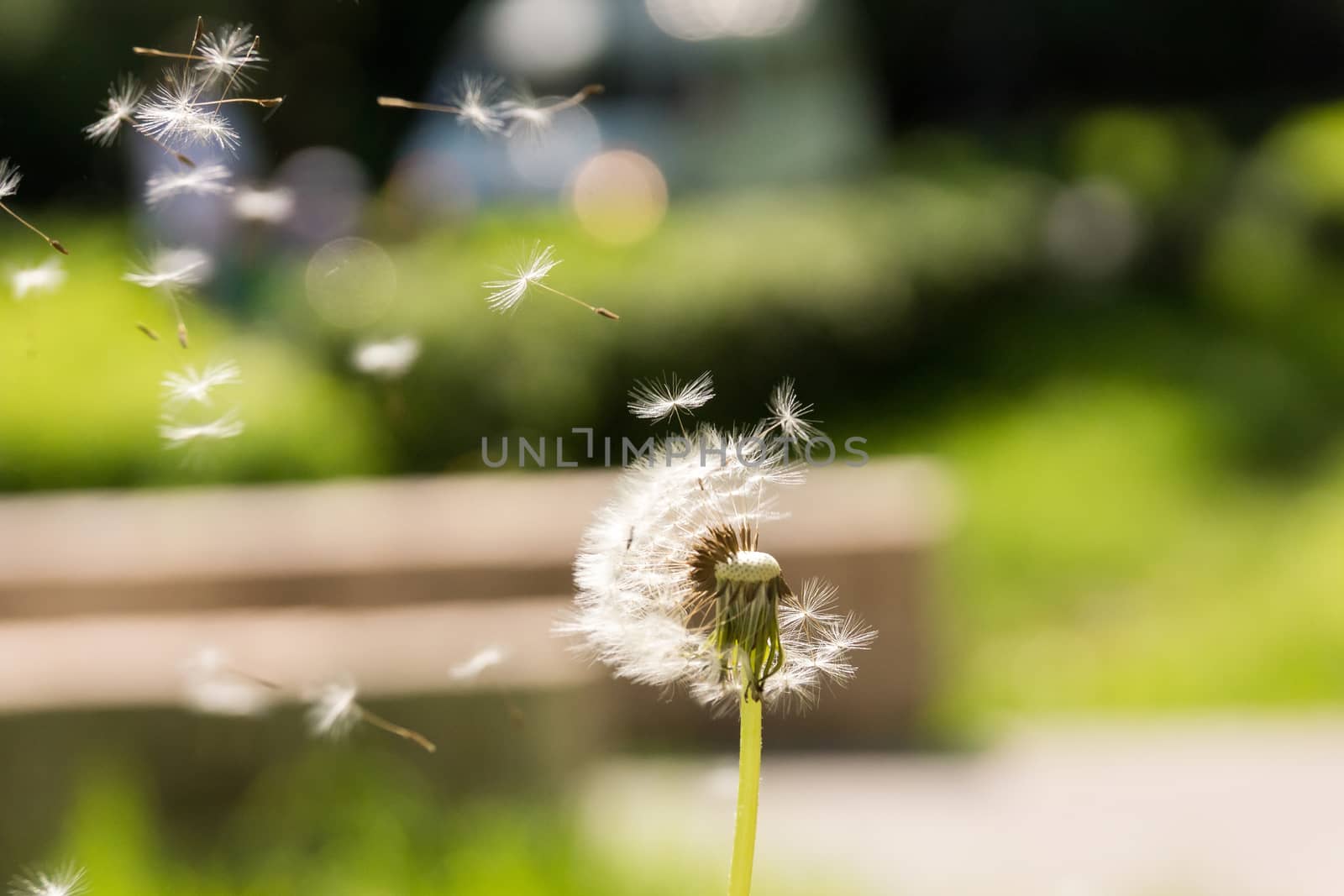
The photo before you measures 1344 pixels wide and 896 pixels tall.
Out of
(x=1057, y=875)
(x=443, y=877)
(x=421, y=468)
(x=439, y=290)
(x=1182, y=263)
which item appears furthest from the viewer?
(x=1182, y=263)

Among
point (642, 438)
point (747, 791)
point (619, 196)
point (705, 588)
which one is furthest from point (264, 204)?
point (619, 196)

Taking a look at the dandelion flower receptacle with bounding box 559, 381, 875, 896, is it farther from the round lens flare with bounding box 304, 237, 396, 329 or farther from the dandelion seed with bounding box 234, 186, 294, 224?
the round lens flare with bounding box 304, 237, 396, 329

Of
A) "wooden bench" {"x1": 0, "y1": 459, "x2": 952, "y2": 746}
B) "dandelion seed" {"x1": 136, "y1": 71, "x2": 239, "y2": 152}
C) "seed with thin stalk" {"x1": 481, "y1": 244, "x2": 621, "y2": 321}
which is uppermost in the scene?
"wooden bench" {"x1": 0, "y1": 459, "x2": 952, "y2": 746}

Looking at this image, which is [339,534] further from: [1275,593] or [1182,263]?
[1182,263]

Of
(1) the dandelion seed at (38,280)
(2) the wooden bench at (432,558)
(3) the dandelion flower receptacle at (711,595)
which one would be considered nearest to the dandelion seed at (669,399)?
(3) the dandelion flower receptacle at (711,595)

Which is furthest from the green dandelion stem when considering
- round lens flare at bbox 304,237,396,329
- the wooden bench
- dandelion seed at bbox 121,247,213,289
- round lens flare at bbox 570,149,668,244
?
round lens flare at bbox 570,149,668,244

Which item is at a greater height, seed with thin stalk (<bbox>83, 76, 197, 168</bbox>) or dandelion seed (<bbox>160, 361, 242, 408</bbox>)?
seed with thin stalk (<bbox>83, 76, 197, 168</bbox>)

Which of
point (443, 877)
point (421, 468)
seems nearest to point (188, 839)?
point (443, 877)
